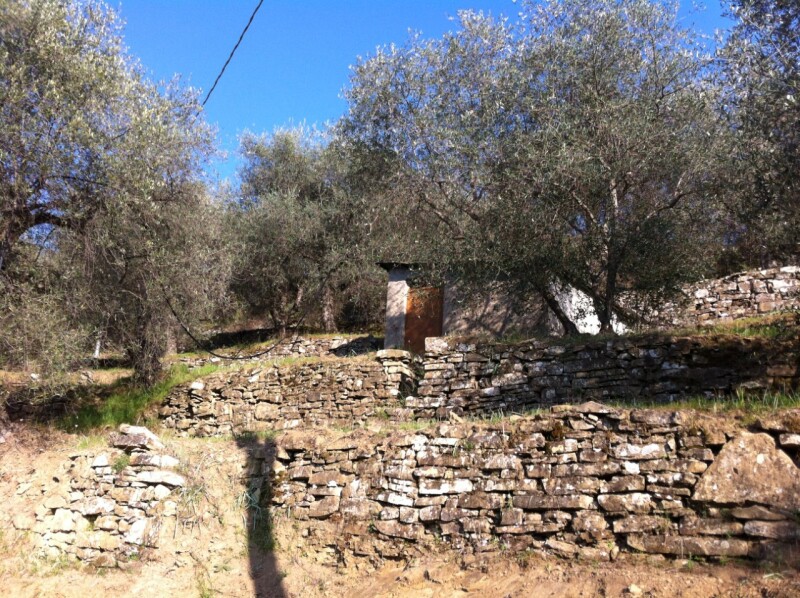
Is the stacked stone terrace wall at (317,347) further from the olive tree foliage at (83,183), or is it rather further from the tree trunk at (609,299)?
the tree trunk at (609,299)

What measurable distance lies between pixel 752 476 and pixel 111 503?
821cm

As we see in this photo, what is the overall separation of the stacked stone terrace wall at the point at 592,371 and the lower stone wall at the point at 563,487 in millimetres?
3059

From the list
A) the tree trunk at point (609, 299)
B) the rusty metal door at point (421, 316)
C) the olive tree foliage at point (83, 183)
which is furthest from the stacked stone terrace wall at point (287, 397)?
the rusty metal door at point (421, 316)

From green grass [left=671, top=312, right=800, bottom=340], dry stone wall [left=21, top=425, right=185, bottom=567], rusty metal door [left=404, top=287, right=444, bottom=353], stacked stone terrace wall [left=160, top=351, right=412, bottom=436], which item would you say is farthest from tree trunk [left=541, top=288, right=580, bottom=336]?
dry stone wall [left=21, top=425, right=185, bottom=567]

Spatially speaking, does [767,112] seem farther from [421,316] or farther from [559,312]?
[421,316]

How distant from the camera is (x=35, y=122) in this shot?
481 inches

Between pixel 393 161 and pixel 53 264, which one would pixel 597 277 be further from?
pixel 53 264

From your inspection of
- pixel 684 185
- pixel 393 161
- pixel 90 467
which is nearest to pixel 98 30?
pixel 393 161

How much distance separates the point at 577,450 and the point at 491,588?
1.77 metres

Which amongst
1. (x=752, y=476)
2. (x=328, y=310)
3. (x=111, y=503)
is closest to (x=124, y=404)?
(x=111, y=503)

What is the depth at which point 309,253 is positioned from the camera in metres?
25.4

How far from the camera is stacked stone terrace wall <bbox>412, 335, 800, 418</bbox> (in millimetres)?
10029

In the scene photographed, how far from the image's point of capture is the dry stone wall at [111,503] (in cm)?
930

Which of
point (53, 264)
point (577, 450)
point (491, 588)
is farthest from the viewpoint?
point (53, 264)
